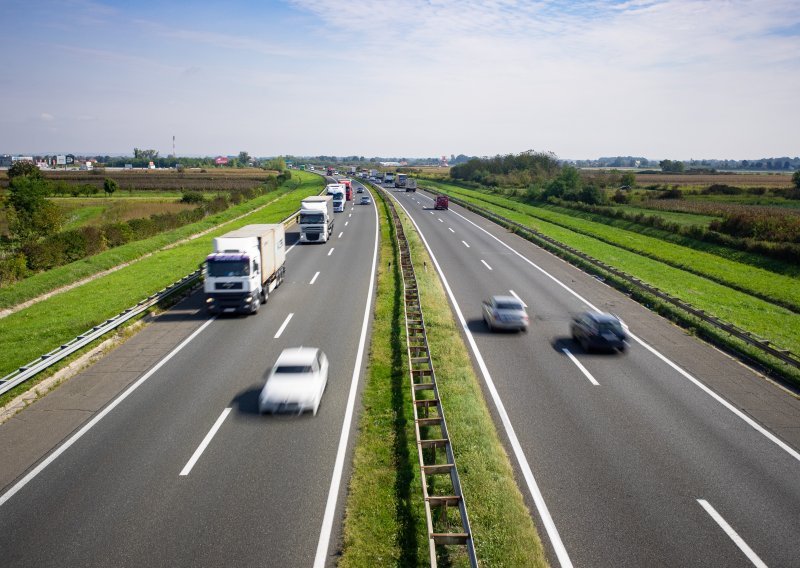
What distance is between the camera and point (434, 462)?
12461 millimetres

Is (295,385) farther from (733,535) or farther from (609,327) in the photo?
(609,327)

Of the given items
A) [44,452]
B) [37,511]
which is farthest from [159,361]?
[37,511]

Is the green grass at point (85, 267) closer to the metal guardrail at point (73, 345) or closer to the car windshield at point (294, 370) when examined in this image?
the metal guardrail at point (73, 345)

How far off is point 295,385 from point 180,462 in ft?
11.9

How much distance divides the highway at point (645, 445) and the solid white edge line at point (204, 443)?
782 centimetres

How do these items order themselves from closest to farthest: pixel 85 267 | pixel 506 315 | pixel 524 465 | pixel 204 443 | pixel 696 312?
1. pixel 524 465
2. pixel 204 443
3. pixel 506 315
4. pixel 696 312
5. pixel 85 267

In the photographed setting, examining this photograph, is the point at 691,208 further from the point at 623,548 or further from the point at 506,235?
the point at 623,548

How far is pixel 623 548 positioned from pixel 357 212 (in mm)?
59626

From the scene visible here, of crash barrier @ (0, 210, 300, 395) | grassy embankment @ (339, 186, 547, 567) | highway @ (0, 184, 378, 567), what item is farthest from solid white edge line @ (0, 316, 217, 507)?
grassy embankment @ (339, 186, 547, 567)

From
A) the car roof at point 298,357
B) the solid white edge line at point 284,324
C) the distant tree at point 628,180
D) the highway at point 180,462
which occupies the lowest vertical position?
the highway at point 180,462

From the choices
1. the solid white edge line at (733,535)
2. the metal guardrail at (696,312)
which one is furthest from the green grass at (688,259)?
the solid white edge line at (733,535)

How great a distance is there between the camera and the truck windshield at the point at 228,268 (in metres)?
23.0

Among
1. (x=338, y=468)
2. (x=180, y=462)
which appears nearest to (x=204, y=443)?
(x=180, y=462)

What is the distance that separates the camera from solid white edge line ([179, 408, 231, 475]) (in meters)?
12.1
